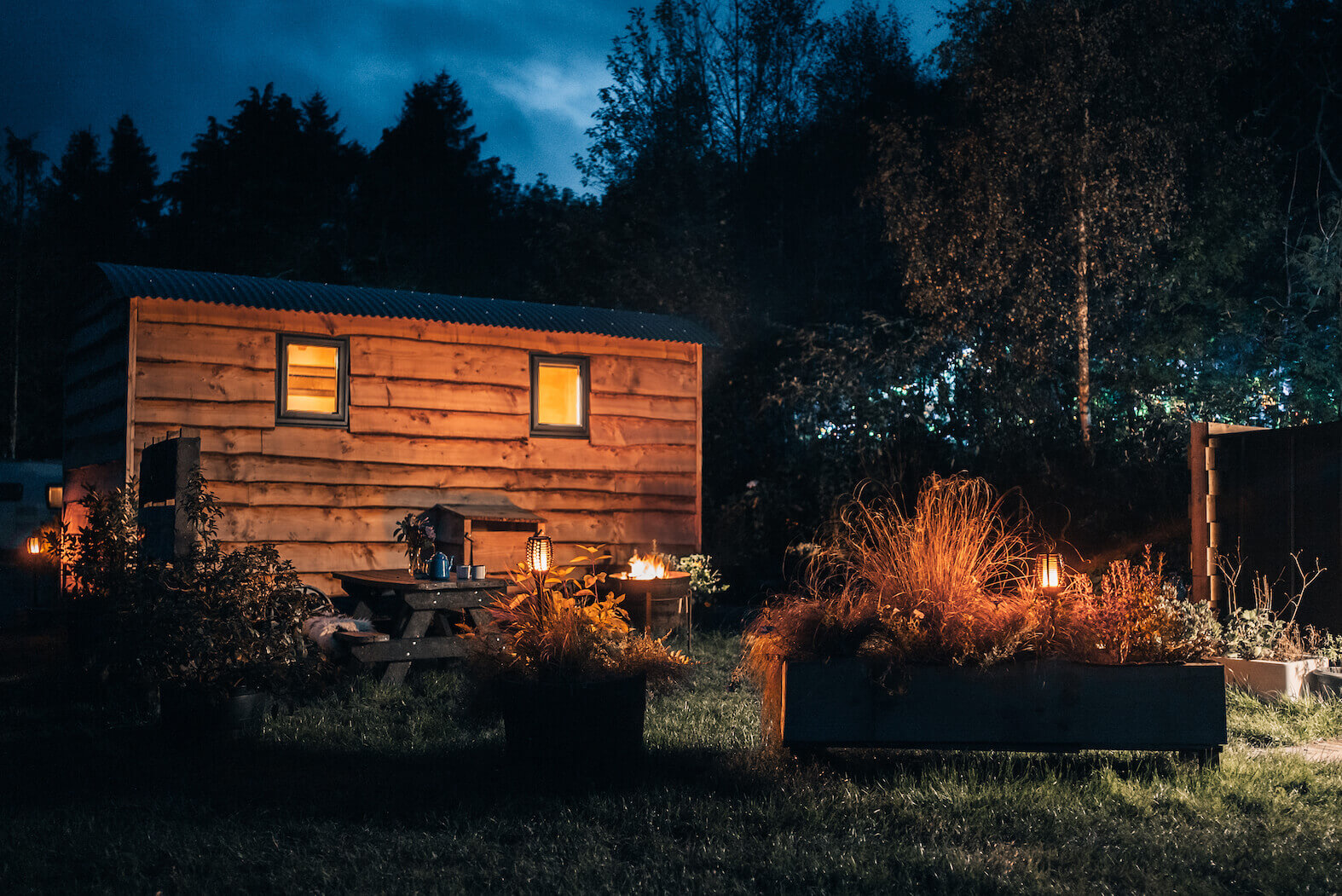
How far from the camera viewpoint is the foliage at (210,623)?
5.52 m

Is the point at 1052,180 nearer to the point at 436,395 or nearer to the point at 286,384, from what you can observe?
the point at 436,395

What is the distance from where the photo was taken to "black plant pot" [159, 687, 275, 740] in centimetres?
545

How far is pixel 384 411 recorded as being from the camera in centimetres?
980

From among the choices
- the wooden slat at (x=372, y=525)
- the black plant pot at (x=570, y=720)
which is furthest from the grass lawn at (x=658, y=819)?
the wooden slat at (x=372, y=525)

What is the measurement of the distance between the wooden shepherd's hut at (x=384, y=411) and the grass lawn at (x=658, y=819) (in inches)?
150

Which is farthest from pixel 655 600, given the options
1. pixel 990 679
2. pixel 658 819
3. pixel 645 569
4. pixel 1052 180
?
pixel 1052 180

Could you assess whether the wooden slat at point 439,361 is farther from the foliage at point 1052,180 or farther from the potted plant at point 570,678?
the foliage at point 1052,180

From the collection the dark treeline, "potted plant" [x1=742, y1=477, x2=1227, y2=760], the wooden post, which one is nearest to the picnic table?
"potted plant" [x1=742, y1=477, x2=1227, y2=760]

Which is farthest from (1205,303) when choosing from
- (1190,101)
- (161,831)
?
(161,831)

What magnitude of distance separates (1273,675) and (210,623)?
6242 millimetres

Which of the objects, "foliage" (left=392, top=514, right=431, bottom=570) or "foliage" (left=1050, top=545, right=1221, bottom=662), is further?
"foliage" (left=392, top=514, right=431, bottom=570)

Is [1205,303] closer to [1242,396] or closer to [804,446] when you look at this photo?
[1242,396]

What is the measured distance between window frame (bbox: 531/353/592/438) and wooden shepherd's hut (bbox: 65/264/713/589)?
0.06 ft

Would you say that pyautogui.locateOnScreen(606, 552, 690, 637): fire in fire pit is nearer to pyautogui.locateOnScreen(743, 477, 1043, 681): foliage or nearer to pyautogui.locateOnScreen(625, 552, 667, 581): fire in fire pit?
pyautogui.locateOnScreen(625, 552, 667, 581): fire in fire pit
